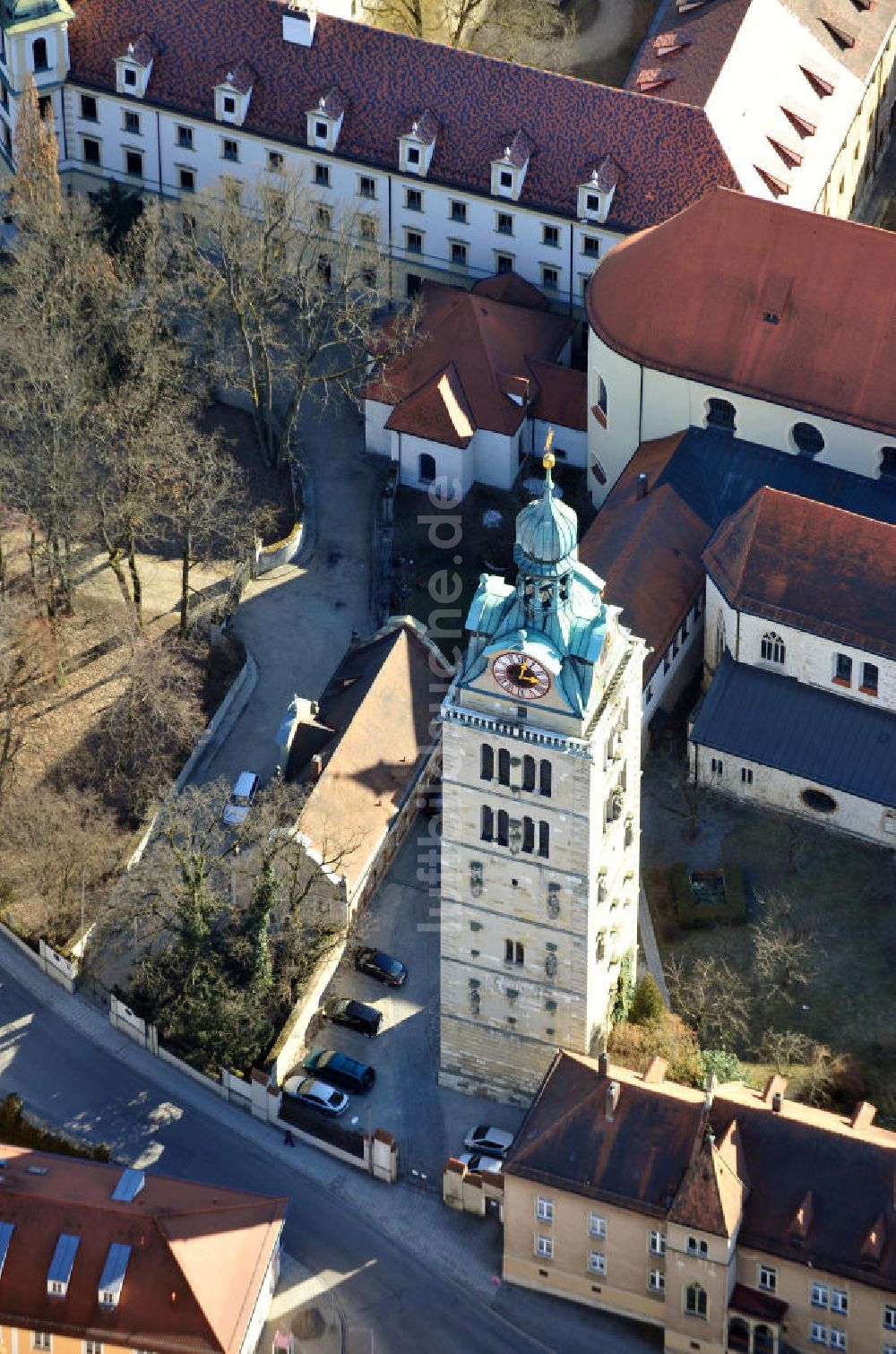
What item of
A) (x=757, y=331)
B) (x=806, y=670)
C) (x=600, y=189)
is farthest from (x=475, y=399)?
(x=806, y=670)

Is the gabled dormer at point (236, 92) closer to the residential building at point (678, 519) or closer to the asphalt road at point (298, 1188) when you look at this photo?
the residential building at point (678, 519)

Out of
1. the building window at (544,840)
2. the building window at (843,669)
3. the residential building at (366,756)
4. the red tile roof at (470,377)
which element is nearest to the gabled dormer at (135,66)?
the red tile roof at (470,377)

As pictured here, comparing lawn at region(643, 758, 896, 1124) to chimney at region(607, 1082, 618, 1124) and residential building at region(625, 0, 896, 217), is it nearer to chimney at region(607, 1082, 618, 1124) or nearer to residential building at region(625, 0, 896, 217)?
chimney at region(607, 1082, 618, 1124)

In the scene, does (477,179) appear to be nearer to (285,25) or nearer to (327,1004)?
(285,25)

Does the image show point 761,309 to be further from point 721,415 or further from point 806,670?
point 806,670

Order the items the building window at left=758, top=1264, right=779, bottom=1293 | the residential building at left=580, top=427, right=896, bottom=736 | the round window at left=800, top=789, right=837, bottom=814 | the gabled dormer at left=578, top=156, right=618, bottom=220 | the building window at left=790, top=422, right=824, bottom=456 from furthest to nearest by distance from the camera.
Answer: the gabled dormer at left=578, top=156, right=618, bottom=220, the building window at left=790, top=422, right=824, bottom=456, the residential building at left=580, top=427, right=896, bottom=736, the round window at left=800, top=789, right=837, bottom=814, the building window at left=758, top=1264, right=779, bottom=1293

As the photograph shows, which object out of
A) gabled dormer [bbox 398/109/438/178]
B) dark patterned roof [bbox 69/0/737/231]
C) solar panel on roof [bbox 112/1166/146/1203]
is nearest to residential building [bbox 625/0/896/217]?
dark patterned roof [bbox 69/0/737/231]

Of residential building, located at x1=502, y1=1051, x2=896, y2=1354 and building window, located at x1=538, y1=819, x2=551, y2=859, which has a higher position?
building window, located at x1=538, y1=819, x2=551, y2=859

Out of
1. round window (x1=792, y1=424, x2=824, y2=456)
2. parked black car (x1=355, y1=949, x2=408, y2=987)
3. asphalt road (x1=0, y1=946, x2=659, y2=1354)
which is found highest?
round window (x1=792, y1=424, x2=824, y2=456)
